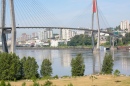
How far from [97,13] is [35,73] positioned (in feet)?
51.2

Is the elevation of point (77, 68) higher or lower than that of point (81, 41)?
lower

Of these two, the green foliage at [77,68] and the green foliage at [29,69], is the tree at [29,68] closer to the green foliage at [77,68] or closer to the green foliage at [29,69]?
the green foliage at [29,69]

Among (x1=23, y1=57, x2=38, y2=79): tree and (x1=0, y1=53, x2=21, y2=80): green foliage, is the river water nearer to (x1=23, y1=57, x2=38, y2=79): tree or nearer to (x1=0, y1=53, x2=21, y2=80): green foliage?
(x1=23, y1=57, x2=38, y2=79): tree

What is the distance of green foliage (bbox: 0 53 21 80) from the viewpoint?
8625 mm

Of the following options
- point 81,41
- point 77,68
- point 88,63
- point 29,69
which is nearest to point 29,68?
point 29,69

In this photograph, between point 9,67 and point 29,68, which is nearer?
point 9,67

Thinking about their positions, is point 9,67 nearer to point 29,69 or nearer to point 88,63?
point 29,69

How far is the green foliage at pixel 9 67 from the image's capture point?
8625 mm

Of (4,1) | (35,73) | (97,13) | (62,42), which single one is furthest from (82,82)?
(62,42)

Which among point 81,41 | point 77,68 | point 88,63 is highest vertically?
point 81,41

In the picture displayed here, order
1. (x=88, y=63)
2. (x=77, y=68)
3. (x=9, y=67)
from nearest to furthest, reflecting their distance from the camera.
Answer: (x=9, y=67)
(x=77, y=68)
(x=88, y=63)

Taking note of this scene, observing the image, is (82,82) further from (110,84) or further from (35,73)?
(35,73)

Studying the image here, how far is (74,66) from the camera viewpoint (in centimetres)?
949

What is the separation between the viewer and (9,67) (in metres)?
8.84
